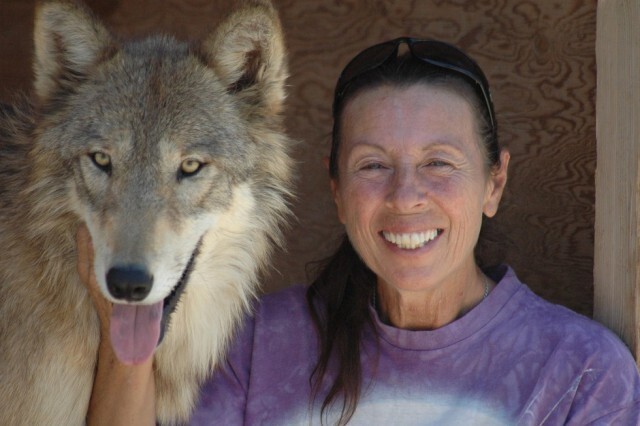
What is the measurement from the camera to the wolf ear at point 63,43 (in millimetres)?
3227

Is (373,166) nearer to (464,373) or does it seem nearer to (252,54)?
(252,54)

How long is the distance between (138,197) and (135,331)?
0.44m

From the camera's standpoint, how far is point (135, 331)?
296 cm

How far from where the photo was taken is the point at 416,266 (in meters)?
3.14

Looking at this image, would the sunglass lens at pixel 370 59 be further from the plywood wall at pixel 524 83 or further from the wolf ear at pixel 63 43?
the plywood wall at pixel 524 83

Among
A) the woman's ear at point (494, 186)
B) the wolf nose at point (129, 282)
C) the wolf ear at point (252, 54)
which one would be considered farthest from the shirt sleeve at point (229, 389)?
the woman's ear at point (494, 186)

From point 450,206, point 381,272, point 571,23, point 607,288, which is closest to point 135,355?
point 381,272

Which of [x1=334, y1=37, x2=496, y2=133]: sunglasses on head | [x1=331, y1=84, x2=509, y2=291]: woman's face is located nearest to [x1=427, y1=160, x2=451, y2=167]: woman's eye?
[x1=331, y1=84, x2=509, y2=291]: woman's face

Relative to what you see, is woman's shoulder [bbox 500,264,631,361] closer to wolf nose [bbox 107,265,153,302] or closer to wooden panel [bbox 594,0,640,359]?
wooden panel [bbox 594,0,640,359]

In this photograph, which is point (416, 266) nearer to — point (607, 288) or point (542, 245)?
point (607, 288)

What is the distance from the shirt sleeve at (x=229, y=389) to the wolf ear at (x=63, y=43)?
46.1 inches

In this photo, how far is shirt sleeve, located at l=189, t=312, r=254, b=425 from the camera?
328 cm

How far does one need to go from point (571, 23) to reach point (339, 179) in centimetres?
189

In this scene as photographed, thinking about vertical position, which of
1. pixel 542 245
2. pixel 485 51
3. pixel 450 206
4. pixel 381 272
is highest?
pixel 485 51
